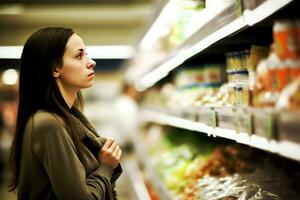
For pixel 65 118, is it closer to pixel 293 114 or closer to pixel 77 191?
pixel 77 191

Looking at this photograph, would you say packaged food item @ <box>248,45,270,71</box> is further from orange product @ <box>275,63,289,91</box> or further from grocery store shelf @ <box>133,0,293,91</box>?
orange product @ <box>275,63,289,91</box>

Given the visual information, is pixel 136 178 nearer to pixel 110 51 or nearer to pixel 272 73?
pixel 272 73

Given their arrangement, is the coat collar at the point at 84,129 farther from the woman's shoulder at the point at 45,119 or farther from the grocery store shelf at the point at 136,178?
the grocery store shelf at the point at 136,178

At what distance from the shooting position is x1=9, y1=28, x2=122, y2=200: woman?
1644mm

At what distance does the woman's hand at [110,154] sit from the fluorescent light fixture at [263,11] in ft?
2.52

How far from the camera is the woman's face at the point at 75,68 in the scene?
182cm

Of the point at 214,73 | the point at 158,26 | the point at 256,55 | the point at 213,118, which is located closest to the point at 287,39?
the point at 256,55

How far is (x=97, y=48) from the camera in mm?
8609

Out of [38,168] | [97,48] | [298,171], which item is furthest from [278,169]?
[97,48]

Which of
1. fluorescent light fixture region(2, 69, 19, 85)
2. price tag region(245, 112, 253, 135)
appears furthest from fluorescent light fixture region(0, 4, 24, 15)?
price tag region(245, 112, 253, 135)

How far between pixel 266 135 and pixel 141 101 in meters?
5.49

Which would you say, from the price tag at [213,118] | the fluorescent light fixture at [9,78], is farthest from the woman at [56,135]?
the fluorescent light fixture at [9,78]

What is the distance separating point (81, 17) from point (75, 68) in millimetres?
6223

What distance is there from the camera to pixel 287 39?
1264 mm
